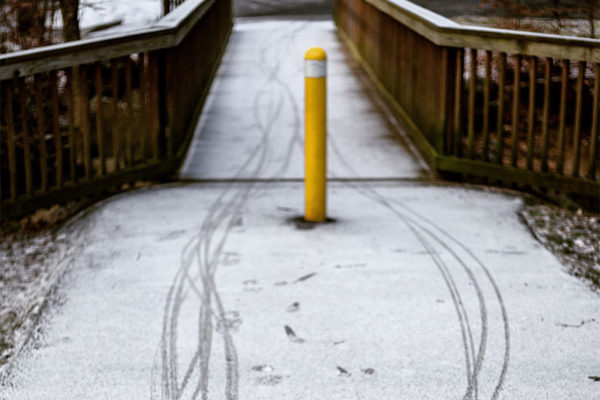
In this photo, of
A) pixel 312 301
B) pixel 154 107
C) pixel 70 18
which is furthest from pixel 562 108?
pixel 70 18

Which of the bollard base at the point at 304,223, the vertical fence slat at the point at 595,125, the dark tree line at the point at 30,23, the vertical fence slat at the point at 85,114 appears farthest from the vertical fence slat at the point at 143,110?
the vertical fence slat at the point at 595,125

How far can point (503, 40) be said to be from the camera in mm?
6895

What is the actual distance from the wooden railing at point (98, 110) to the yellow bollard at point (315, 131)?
5.11 ft

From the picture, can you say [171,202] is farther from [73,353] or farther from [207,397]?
[207,397]

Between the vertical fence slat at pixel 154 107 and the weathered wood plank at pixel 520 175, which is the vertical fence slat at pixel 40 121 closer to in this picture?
the vertical fence slat at pixel 154 107

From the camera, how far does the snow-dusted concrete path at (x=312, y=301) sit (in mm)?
3951

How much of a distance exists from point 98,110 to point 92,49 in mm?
458

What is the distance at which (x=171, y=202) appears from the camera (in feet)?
22.8

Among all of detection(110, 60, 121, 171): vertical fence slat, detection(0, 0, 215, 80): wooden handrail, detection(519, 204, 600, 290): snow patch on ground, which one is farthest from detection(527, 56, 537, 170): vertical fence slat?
detection(110, 60, 121, 171): vertical fence slat

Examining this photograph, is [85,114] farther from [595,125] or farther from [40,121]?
[595,125]

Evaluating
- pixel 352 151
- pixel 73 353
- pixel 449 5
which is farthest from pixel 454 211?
pixel 449 5

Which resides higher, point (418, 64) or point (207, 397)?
point (418, 64)

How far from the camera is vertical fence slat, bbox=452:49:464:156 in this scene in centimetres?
741

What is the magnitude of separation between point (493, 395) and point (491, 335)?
2.18 ft
